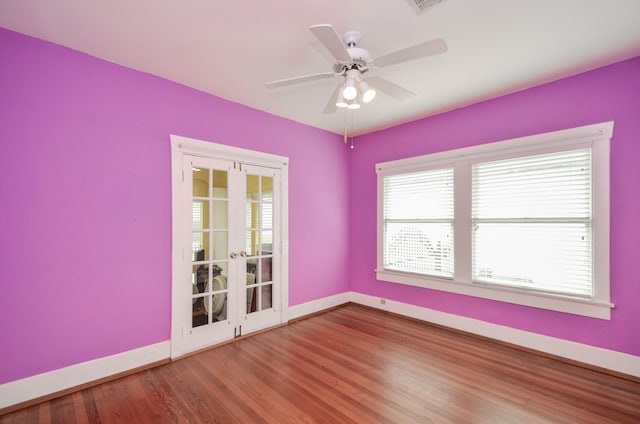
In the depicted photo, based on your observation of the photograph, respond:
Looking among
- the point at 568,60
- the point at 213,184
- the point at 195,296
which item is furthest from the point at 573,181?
the point at 195,296

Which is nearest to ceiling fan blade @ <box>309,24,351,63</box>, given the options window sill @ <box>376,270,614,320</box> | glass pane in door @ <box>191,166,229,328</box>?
glass pane in door @ <box>191,166,229,328</box>

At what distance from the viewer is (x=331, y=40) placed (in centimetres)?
173

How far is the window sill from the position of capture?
271 cm

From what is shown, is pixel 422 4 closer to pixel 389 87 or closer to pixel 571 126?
pixel 389 87

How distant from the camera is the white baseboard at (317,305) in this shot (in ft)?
13.4

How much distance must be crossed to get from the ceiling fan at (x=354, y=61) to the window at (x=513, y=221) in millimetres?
1758

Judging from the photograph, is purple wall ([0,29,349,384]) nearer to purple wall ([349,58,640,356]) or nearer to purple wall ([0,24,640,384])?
purple wall ([0,24,640,384])

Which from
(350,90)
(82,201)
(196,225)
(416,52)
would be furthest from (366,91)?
(82,201)

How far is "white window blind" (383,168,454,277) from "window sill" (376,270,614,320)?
117 millimetres

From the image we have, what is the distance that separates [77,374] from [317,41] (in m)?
3.49

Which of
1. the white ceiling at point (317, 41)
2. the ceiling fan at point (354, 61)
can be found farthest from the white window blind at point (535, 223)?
the ceiling fan at point (354, 61)

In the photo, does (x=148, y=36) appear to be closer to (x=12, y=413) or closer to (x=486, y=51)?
(x=486, y=51)

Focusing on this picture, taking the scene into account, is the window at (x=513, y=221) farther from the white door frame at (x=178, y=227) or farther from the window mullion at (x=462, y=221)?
the white door frame at (x=178, y=227)

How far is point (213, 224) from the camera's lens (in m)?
3.26
